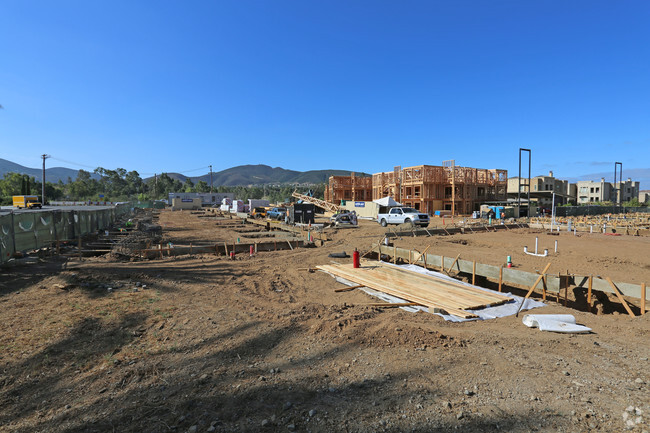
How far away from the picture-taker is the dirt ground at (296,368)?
3.74m

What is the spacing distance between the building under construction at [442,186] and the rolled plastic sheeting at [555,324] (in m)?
43.6

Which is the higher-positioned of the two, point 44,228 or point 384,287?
point 44,228

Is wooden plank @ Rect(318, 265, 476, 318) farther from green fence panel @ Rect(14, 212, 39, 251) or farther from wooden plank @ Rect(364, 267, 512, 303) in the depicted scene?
green fence panel @ Rect(14, 212, 39, 251)

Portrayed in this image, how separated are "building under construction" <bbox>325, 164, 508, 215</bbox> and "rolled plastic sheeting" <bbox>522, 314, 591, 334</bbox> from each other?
143ft

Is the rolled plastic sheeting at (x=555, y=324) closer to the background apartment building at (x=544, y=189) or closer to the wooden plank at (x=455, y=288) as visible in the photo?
the wooden plank at (x=455, y=288)

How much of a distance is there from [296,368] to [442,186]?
49.9m

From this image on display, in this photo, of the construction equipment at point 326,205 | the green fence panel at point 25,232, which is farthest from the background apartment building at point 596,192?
Answer: the green fence panel at point 25,232

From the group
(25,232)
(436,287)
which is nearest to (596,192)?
(436,287)

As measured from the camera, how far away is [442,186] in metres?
50.8

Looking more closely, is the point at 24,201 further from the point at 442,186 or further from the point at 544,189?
the point at 544,189

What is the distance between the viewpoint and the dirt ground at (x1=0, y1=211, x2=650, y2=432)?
12.3 ft

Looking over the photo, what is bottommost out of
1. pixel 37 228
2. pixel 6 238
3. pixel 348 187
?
pixel 6 238

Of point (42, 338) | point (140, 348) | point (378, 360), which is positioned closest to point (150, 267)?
point (42, 338)

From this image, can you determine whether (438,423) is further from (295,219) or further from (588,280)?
(295,219)
